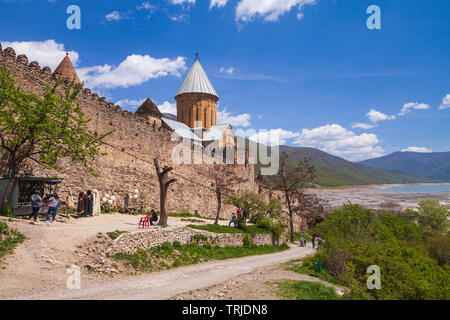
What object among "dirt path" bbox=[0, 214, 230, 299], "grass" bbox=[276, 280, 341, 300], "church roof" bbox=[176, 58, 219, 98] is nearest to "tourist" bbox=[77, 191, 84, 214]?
"dirt path" bbox=[0, 214, 230, 299]

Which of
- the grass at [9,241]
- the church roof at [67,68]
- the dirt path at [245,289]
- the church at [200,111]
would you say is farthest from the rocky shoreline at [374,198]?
the grass at [9,241]

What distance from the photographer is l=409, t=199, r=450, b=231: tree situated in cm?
4762

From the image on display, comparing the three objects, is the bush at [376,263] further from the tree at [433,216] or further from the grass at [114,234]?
the tree at [433,216]

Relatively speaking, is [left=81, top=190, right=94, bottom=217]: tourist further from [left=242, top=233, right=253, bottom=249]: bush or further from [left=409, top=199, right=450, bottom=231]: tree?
[left=409, top=199, right=450, bottom=231]: tree

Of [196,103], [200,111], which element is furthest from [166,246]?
[196,103]

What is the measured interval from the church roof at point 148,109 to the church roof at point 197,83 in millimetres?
7896

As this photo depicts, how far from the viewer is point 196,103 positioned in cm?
4650

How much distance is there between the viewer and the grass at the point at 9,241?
782 centimetres

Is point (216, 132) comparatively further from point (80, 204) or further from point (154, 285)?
point (154, 285)

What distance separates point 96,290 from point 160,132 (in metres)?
17.0

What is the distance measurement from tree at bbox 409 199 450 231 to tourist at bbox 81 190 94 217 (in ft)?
172

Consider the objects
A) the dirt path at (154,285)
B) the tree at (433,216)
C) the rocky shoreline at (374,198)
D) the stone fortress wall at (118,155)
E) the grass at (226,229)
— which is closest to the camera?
the dirt path at (154,285)
